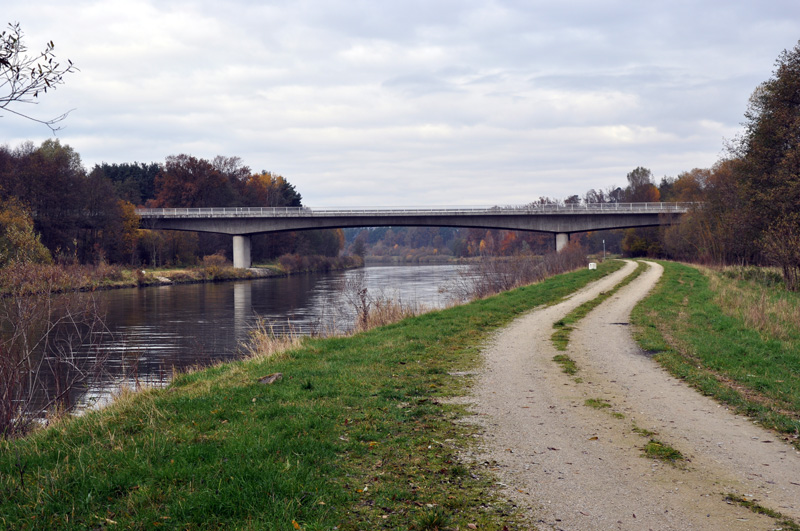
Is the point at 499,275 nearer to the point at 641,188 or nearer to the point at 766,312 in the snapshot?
the point at 766,312

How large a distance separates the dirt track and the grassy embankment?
1.67 ft

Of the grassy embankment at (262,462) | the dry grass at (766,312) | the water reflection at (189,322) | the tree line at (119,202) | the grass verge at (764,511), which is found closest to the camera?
Answer: the grass verge at (764,511)

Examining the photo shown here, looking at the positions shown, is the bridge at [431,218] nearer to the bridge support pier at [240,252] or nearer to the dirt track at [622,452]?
the bridge support pier at [240,252]

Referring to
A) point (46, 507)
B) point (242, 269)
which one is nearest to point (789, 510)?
point (46, 507)

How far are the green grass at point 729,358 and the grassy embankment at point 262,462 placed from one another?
403 centimetres

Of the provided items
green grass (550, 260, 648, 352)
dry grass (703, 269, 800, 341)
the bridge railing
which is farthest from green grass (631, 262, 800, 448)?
the bridge railing

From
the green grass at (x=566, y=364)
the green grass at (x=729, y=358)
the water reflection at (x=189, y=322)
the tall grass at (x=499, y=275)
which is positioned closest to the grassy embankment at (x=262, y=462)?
the green grass at (x=566, y=364)

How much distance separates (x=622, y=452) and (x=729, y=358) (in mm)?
6835

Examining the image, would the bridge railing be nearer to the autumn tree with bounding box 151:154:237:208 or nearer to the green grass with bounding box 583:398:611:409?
the autumn tree with bounding box 151:154:237:208

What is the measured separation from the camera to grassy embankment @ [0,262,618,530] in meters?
5.39

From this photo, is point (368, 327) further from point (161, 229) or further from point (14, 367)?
point (161, 229)

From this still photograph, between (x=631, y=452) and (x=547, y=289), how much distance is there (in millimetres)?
24857

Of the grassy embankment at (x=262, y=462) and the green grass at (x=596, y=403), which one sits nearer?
the grassy embankment at (x=262, y=462)

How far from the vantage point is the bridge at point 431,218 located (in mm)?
75312
